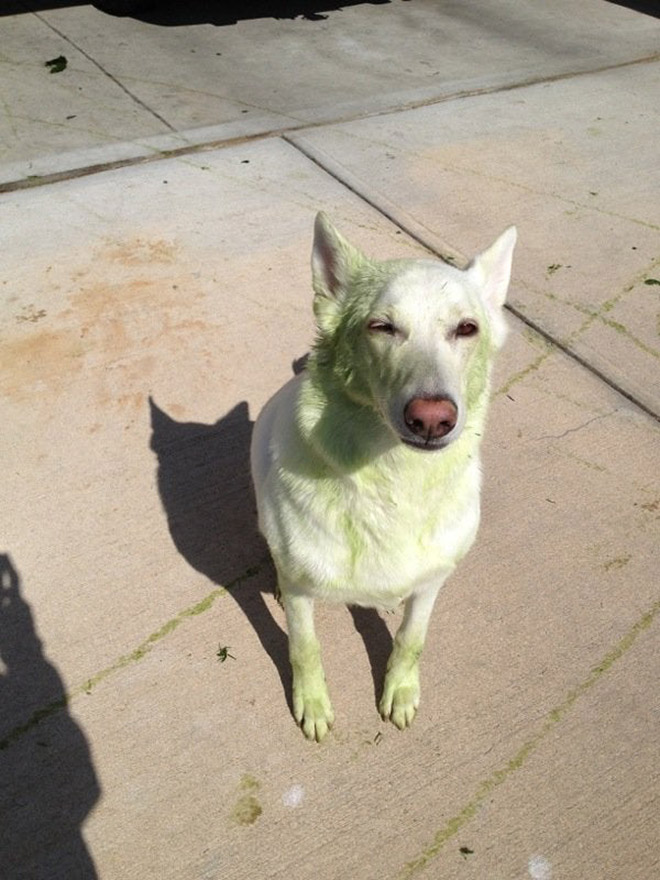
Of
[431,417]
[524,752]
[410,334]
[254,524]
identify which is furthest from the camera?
[254,524]

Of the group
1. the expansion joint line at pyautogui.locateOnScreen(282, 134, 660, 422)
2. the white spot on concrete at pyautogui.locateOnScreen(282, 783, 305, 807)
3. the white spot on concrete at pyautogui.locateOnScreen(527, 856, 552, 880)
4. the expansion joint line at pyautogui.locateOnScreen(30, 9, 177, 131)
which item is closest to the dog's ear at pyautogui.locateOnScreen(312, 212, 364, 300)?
→ the white spot on concrete at pyautogui.locateOnScreen(282, 783, 305, 807)

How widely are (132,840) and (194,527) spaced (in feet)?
4.21

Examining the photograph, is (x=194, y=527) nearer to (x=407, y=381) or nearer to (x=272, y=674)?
(x=272, y=674)

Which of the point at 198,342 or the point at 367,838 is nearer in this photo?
the point at 367,838

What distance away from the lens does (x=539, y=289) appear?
467 cm

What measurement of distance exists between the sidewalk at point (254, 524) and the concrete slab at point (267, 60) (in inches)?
4.0

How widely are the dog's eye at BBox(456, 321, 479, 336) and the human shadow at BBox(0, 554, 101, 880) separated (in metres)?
1.90

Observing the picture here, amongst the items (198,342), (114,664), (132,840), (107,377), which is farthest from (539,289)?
(132,840)

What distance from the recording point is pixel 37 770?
2422 millimetres

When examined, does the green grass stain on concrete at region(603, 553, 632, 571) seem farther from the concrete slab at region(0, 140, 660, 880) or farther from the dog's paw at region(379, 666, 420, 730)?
the dog's paw at region(379, 666, 420, 730)

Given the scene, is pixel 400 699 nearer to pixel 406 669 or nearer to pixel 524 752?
pixel 406 669

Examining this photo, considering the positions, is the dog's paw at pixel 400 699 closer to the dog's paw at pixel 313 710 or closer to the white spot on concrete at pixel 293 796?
the dog's paw at pixel 313 710

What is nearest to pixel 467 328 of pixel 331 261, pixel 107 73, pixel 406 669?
pixel 331 261

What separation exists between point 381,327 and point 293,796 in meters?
1.57
